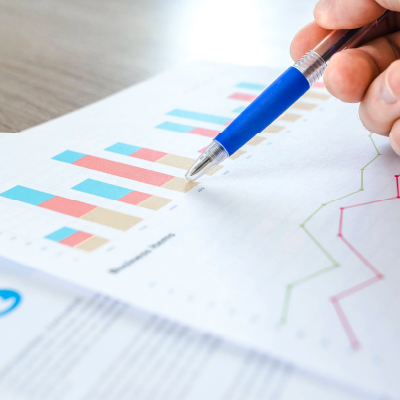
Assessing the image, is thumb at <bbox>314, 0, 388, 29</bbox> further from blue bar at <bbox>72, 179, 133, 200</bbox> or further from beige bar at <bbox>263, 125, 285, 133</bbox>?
blue bar at <bbox>72, 179, 133, 200</bbox>

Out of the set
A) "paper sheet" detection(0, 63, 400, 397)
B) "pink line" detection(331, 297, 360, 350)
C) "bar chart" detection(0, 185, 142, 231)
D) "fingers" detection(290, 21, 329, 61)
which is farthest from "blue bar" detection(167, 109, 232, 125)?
"pink line" detection(331, 297, 360, 350)

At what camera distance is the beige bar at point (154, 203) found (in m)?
0.40

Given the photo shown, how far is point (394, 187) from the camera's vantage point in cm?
41

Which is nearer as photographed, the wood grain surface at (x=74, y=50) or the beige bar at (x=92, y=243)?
the beige bar at (x=92, y=243)

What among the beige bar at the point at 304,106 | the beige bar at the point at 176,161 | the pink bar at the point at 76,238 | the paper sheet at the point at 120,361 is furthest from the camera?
the beige bar at the point at 304,106

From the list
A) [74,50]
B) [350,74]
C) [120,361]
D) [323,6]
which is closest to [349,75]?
[350,74]

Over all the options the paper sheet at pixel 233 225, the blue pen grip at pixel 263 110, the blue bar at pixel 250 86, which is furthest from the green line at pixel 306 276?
the blue bar at pixel 250 86

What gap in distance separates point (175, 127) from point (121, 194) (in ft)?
0.52

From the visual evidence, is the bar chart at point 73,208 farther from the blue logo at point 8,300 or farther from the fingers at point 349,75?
the fingers at point 349,75

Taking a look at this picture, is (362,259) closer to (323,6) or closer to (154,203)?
(154,203)

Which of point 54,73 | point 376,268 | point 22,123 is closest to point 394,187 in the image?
point 376,268

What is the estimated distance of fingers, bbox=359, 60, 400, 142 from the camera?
16.6 inches

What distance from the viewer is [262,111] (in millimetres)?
450

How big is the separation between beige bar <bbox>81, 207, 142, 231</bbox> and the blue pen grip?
0.38ft
